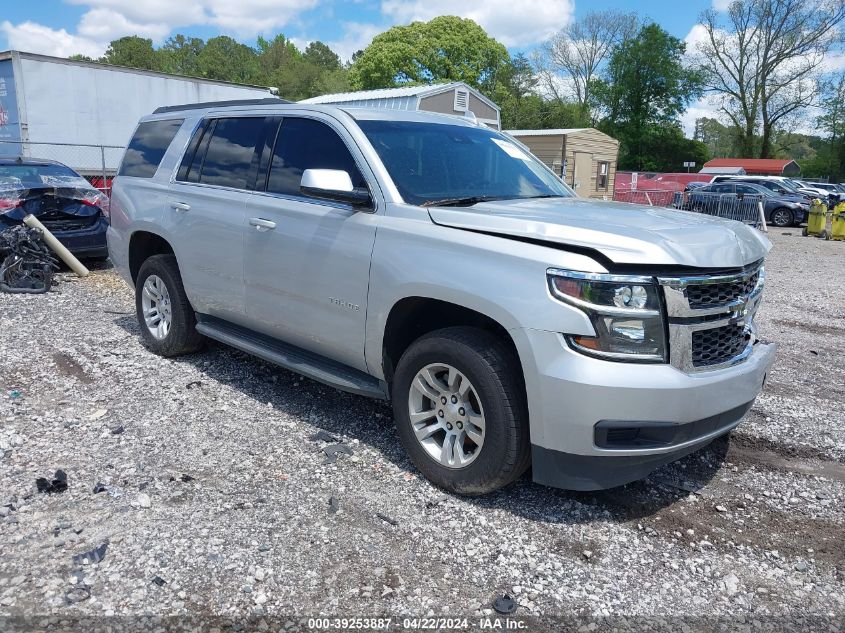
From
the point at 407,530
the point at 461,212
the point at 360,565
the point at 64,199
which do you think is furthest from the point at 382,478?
the point at 64,199

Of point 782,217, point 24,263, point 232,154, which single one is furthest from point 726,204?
point 232,154

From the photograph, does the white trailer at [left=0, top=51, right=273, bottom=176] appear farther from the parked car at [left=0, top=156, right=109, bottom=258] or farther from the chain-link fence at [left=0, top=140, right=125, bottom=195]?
the parked car at [left=0, top=156, right=109, bottom=258]

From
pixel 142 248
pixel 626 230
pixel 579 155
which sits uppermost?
pixel 579 155

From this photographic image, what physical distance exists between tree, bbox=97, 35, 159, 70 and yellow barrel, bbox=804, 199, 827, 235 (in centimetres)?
7952

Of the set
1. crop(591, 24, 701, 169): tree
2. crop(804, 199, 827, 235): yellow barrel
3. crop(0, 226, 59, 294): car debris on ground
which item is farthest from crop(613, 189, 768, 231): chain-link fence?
crop(591, 24, 701, 169): tree

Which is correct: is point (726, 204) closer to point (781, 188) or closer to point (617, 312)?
point (781, 188)

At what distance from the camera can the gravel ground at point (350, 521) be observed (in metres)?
2.85

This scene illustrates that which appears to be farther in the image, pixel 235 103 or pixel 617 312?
pixel 235 103

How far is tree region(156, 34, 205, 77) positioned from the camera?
8488 centimetres

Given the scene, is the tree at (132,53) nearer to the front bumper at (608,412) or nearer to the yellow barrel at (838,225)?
the yellow barrel at (838,225)

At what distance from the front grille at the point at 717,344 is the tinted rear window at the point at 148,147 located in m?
4.41

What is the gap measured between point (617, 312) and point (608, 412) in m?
0.44

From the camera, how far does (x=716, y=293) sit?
127 inches

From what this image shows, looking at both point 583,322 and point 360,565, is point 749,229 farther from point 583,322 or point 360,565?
point 360,565
